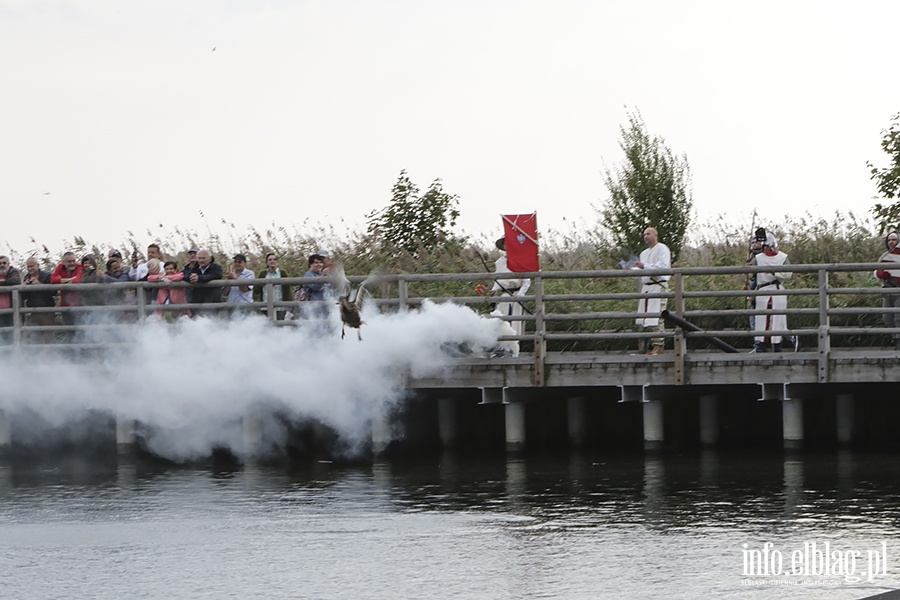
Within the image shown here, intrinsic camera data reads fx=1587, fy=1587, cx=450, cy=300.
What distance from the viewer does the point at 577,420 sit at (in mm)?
20797

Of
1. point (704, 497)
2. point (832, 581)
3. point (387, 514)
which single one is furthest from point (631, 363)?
point (832, 581)

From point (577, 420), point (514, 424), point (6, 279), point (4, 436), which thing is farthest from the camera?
point (4, 436)

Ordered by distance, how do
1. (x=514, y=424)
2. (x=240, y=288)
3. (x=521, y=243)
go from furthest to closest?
(x=240, y=288)
(x=514, y=424)
(x=521, y=243)

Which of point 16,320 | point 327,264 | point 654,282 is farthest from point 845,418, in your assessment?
point 16,320

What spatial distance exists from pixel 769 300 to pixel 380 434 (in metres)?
5.23

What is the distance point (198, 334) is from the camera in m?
20.7

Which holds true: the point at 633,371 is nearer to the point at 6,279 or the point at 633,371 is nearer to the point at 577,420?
the point at 577,420

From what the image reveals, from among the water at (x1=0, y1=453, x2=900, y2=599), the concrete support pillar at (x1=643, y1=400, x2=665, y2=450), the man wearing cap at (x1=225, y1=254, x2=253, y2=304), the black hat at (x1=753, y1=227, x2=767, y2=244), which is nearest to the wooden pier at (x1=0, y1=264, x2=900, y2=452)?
the concrete support pillar at (x1=643, y1=400, x2=665, y2=450)

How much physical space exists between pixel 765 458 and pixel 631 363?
1.97m

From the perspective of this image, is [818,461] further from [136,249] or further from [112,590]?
[136,249]

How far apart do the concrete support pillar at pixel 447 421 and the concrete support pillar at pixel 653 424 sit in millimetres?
2663

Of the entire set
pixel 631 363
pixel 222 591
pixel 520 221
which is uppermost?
pixel 520 221

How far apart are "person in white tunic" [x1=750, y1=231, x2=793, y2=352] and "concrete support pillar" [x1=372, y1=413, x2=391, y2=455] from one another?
482cm

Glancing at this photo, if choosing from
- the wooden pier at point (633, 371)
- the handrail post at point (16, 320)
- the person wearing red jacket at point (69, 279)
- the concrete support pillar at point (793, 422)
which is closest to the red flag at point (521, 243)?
the wooden pier at point (633, 371)
